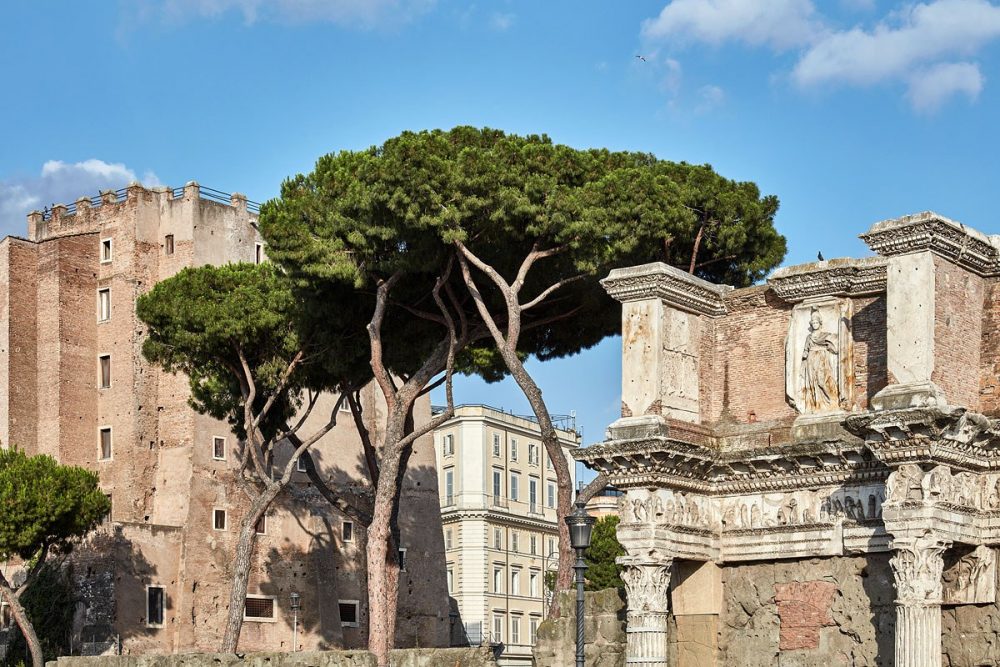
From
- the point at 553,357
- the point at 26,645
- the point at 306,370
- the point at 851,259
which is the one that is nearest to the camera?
the point at 851,259

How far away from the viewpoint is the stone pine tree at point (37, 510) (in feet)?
116

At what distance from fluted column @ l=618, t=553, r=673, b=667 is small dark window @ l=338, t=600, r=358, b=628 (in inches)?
1160

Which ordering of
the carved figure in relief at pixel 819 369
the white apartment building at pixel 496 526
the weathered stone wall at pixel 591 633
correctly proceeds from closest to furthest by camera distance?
the carved figure in relief at pixel 819 369
the weathered stone wall at pixel 591 633
the white apartment building at pixel 496 526

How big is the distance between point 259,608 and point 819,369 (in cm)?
2920

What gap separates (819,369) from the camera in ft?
52.7

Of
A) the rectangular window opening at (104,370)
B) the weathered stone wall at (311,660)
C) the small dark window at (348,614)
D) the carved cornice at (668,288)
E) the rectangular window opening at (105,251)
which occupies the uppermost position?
the rectangular window opening at (105,251)

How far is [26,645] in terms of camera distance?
1512 inches

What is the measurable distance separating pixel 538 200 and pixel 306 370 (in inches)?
362

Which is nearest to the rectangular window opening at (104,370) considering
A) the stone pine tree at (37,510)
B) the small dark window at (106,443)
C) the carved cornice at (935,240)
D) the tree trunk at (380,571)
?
the small dark window at (106,443)

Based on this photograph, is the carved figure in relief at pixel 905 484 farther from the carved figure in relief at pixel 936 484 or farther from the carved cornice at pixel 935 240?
the carved cornice at pixel 935 240

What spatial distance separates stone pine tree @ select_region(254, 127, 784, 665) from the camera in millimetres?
24375

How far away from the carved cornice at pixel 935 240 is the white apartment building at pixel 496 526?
47.0 meters

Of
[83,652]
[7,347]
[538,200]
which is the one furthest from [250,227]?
[538,200]

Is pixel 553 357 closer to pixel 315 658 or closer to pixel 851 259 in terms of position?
pixel 315 658
